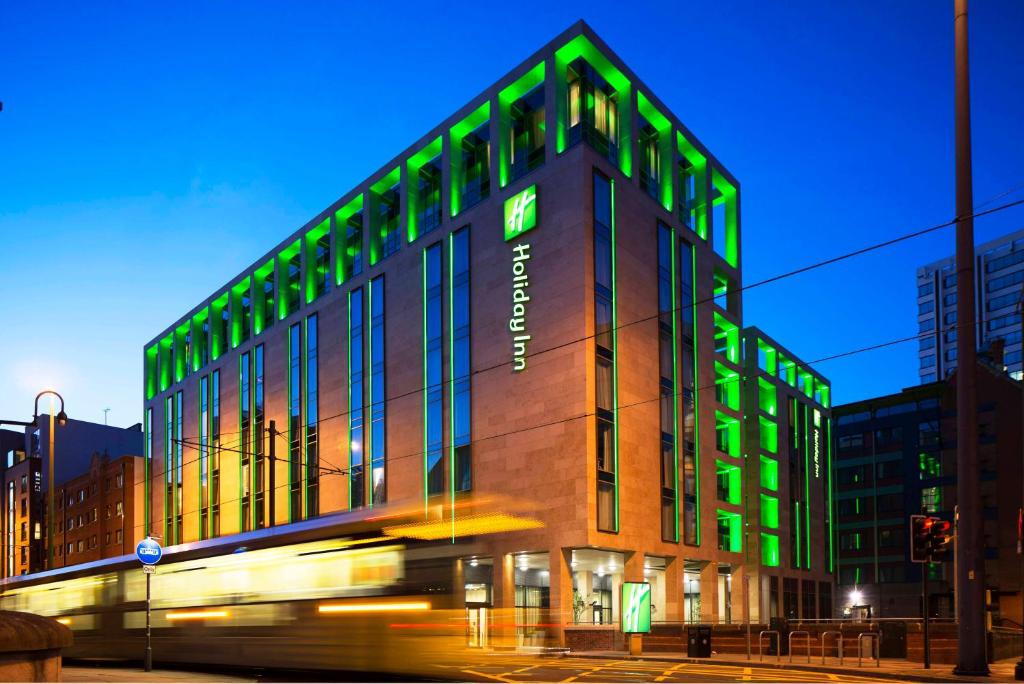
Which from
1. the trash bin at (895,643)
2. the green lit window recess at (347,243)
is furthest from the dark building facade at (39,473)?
the trash bin at (895,643)

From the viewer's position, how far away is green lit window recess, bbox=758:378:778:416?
81.1 metres

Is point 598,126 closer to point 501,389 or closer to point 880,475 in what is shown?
point 501,389

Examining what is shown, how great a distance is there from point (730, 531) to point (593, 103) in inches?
1229

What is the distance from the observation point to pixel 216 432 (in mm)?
82500

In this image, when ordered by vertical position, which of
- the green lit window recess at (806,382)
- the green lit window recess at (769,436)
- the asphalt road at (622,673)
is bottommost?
the asphalt road at (622,673)

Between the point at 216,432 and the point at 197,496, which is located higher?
the point at 216,432

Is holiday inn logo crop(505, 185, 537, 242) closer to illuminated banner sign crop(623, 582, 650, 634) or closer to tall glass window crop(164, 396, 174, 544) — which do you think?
illuminated banner sign crop(623, 582, 650, 634)

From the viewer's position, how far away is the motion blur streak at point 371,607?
1836cm

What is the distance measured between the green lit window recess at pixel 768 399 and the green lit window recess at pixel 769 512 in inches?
288

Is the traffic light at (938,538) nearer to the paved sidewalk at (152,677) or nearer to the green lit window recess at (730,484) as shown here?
the paved sidewalk at (152,677)

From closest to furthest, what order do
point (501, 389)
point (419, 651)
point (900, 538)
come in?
point (419, 651) < point (501, 389) < point (900, 538)

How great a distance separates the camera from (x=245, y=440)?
77625 millimetres

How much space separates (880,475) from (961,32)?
90714mm

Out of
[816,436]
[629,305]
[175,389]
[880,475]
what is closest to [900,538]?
[880,475]
